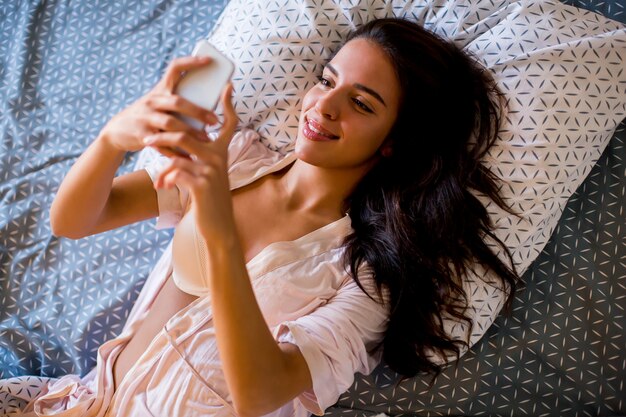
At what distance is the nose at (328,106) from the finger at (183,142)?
448mm

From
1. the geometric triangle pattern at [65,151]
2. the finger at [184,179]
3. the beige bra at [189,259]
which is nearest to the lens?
the finger at [184,179]

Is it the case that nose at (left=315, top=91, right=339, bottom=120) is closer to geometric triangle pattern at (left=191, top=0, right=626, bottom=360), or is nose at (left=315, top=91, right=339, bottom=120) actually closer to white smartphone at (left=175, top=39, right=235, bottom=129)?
geometric triangle pattern at (left=191, top=0, right=626, bottom=360)

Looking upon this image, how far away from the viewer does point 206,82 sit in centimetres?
95

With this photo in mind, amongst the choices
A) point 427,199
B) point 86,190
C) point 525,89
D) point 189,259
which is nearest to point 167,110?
point 86,190

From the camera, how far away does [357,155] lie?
1.43m

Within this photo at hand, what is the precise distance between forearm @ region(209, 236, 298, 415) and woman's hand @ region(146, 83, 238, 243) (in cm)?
4

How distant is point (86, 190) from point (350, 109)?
1.81 ft

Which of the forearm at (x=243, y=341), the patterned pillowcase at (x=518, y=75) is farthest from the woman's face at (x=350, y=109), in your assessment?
the forearm at (x=243, y=341)

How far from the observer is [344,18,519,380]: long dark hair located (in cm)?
138

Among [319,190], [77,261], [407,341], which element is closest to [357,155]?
[319,190]

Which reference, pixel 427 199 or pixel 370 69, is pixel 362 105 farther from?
pixel 427 199

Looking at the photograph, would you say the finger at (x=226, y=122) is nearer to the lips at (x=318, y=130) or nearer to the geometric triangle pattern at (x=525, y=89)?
the lips at (x=318, y=130)

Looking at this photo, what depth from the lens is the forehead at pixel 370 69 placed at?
1.41m

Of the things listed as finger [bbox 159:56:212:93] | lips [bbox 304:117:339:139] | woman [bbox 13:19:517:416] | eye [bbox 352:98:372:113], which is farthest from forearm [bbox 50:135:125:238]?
eye [bbox 352:98:372:113]
